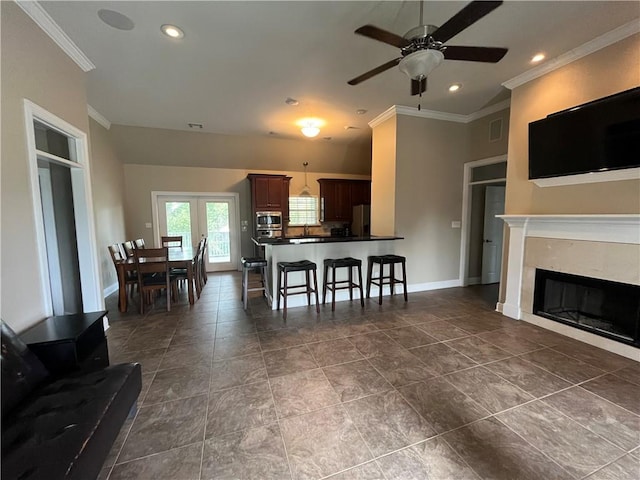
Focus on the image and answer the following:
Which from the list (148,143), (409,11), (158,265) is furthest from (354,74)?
(148,143)

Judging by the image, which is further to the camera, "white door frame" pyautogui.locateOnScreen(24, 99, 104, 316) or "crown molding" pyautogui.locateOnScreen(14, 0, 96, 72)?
"white door frame" pyautogui.locateOnScreen(24, 99, 104, 316)

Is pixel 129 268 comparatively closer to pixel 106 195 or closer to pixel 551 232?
pixel 106 195

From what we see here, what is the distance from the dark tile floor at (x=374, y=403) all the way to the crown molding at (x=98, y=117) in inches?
142

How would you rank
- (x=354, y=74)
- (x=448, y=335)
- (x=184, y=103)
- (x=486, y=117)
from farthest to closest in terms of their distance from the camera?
1. (x=486, y=117)
2. (x=184, y=103)
3. (x=354, y=74)
4. (x=448, y=335)

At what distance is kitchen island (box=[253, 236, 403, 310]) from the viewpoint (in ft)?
13.2

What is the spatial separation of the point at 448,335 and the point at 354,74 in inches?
133

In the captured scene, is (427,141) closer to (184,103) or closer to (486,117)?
(486,117)

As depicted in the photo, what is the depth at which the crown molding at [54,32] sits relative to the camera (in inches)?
86.4

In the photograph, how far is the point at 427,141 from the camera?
15.3 ft

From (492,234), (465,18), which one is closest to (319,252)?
(465,18)

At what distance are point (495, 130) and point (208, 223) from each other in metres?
6.36

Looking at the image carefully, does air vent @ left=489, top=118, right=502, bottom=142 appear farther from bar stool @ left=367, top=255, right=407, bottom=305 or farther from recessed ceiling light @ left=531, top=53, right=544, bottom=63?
bar stool @ left=367, top=255, right=407, bottom=305

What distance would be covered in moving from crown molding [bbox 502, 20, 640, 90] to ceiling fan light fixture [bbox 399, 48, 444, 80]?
205cm

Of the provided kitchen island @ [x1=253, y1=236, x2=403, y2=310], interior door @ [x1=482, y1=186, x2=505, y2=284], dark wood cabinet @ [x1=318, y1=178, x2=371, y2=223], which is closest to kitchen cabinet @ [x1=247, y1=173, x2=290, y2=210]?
dark wood cabinet @ [x1=318, y1=178, x2=371, y2=223]
